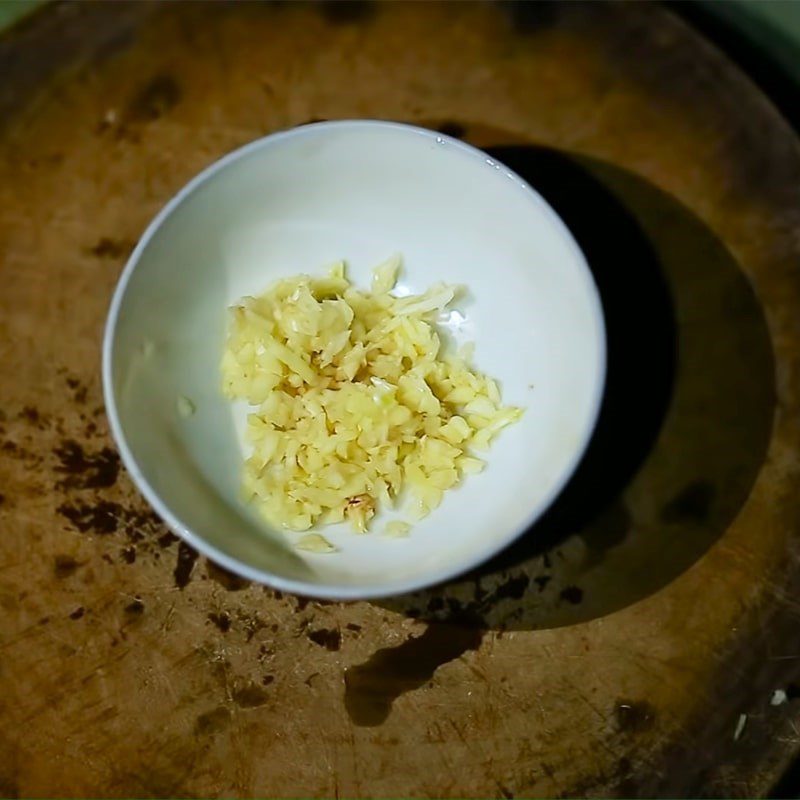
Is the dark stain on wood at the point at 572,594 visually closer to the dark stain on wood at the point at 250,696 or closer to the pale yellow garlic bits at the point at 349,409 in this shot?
the pale yellow garlic bits at the point at 349,409

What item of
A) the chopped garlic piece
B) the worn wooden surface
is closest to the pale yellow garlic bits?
the chopped garlic piece

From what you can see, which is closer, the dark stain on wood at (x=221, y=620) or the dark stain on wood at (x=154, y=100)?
the dark stain on wood at (x=221, y=620)

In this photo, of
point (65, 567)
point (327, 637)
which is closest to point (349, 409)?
point (327, 637)

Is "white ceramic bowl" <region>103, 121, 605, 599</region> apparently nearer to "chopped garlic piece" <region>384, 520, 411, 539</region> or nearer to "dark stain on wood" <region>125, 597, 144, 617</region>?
"chopped garlic piece" <region>384, 520, 411, 539</region>

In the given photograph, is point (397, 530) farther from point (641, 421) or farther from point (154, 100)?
point (154, 100)

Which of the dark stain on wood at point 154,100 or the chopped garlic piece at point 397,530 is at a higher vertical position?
the dark stain on wood at point 154,100

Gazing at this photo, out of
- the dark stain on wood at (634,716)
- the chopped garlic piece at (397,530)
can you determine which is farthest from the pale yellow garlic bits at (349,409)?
the dark stain on wood at (634,716)
